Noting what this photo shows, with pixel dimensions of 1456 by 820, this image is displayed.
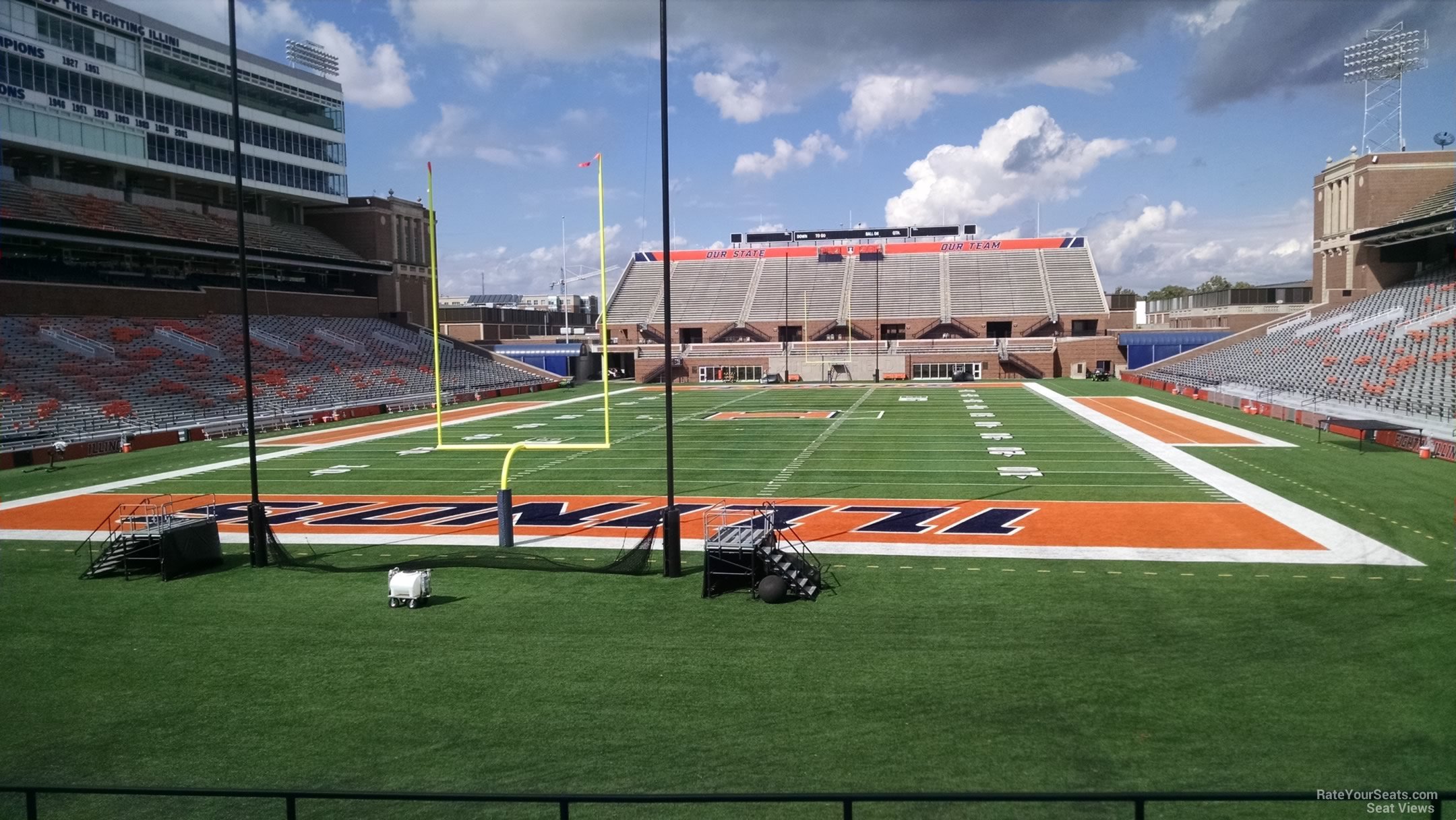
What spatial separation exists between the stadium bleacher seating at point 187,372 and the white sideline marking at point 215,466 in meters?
6.83

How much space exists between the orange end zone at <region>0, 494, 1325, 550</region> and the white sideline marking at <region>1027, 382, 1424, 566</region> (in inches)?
11.4

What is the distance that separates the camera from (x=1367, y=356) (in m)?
37.3

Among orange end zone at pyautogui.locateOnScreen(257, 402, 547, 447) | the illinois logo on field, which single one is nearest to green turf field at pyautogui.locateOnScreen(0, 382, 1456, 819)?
orange end zone at pyautogui.locateOnScreen(257, 402, 547, 447)

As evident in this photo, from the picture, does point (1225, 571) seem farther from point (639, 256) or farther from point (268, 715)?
point (639, 256)

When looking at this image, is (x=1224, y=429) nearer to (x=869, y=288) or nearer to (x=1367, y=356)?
(x=1367, y=356)

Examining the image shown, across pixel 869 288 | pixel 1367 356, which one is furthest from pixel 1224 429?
pixel 869 288

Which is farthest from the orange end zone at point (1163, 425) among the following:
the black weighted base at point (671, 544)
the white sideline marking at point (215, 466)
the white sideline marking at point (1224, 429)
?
the white sideline marking at point (215, 466)

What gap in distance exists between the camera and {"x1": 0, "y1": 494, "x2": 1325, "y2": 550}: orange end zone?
51.3 ft

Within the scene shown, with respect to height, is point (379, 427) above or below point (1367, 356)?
below

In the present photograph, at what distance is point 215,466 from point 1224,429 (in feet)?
104

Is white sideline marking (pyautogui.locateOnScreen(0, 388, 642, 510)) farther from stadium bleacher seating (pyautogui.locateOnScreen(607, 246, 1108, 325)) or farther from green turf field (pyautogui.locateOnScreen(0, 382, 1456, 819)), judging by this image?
stadium bleacher seating (pyautogui.locateOnScreen(607, 246, 1108, 325))

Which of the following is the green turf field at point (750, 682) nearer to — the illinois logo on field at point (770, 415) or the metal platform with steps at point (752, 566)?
the metal platform with steps at point (752, 566)

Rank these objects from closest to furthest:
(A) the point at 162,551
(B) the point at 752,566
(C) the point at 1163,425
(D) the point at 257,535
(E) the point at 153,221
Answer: (B) the point at 752,566 → (A) the point at 162,551 → (D) the point at 257,535 → (C) the point at 1163,425 → (E) the point at 153,221

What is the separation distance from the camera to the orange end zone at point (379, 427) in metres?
32.9
